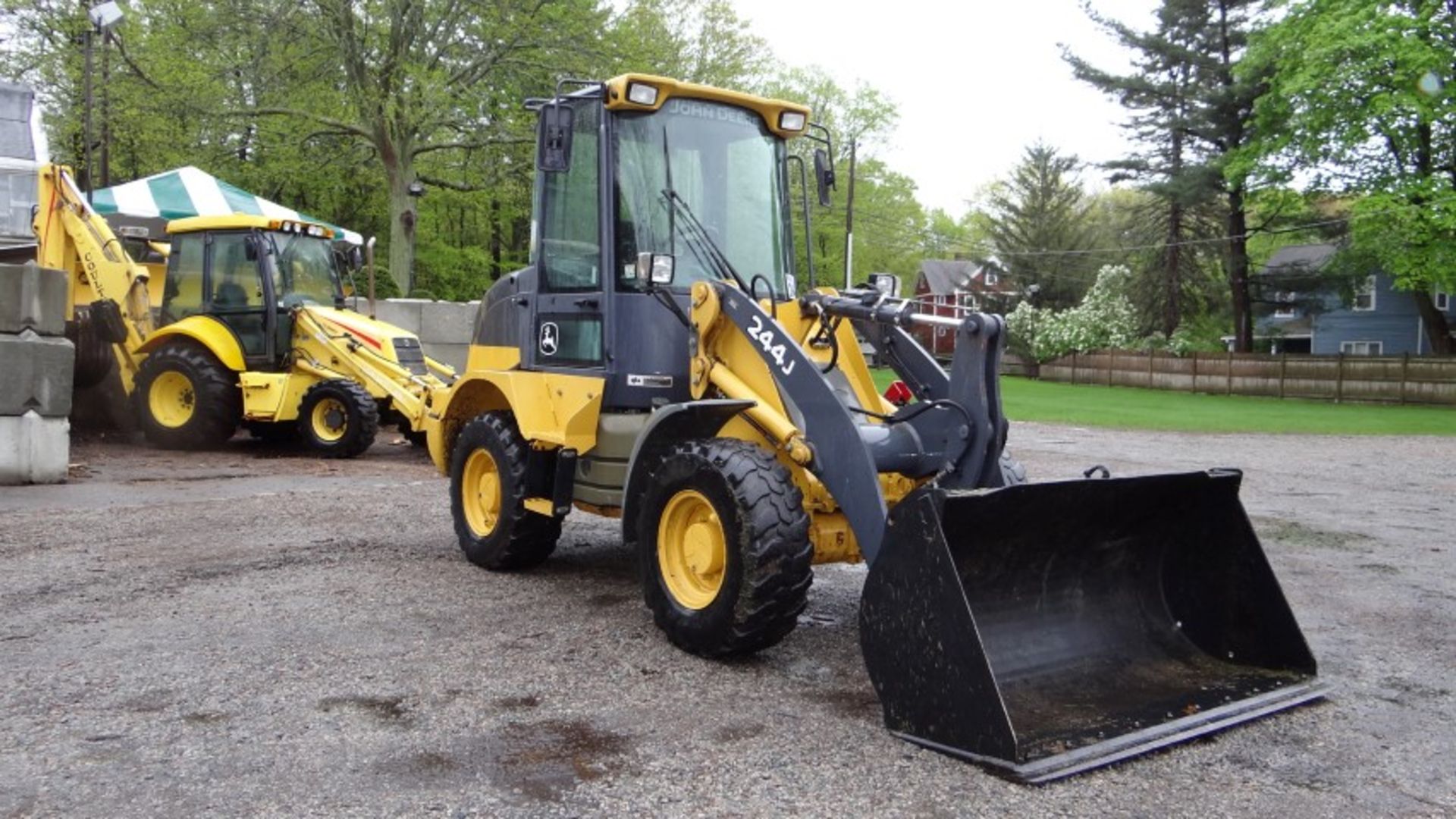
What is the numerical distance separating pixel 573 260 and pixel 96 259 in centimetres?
1011

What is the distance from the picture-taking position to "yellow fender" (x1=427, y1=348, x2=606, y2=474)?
653cm

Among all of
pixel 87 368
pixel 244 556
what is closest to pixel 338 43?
pixel 87 368

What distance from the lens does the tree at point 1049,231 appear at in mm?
49875

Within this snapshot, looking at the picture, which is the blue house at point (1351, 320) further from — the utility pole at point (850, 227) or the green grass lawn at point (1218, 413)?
the utility pole at point (850, 227)

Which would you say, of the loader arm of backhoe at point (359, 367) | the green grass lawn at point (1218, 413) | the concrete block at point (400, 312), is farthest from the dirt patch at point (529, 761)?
the green grass lawn at point (1218, 413)

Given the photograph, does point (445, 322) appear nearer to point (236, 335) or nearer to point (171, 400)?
point (236, 335)

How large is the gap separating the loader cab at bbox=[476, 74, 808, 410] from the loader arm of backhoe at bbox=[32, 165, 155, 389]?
9.69 metres

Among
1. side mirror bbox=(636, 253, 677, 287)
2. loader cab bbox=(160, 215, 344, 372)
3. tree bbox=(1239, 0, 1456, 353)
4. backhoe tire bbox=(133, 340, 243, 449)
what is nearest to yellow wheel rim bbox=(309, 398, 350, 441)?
loader cab bbox=(160, 215, 344, 372)

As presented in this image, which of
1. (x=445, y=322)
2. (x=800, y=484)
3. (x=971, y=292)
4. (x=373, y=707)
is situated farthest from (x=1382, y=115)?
(x=373, y=707)

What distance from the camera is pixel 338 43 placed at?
25.2 metres

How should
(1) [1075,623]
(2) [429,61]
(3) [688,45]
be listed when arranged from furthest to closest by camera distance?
1. (3) [688,45]
2. (2) [429,61]
3. (1) [1075,623]

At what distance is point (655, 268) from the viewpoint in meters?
5.91

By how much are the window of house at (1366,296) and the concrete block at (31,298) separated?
41.0 m

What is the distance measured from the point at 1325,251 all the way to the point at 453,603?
181 ft
